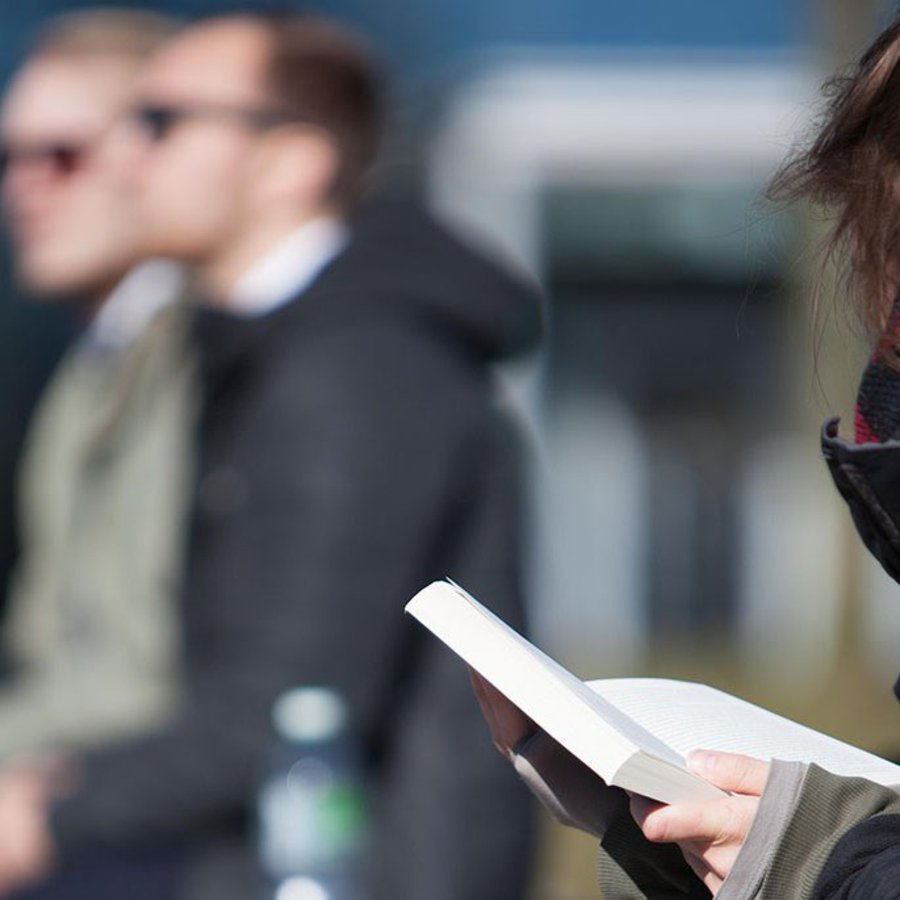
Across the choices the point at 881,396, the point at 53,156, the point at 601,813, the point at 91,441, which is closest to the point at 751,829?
the point at 601,813

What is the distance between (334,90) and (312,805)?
1175 mm

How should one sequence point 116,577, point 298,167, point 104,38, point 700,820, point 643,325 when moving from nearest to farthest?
point 700,820, point 116,577, point 298,167, point 104,38, point 643,325

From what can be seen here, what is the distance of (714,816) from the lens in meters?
1.18

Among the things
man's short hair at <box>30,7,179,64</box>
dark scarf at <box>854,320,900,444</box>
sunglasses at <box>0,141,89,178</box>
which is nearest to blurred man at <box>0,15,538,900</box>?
sunglasses at <box>0,141,89,178</box>

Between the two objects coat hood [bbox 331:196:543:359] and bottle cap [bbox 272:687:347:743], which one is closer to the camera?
A: bottle cap [bbox 272:687:347:743]

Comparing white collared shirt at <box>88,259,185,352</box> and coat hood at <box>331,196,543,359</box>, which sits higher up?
coat hood at <box>331,196,543,359</box>

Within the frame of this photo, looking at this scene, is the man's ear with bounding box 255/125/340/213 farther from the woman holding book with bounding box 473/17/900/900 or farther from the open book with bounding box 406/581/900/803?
the open book with bounding box 406/581/900/803

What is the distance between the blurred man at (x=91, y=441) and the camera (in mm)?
3059

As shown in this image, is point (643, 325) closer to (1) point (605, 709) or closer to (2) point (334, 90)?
(2) point (334, 90)

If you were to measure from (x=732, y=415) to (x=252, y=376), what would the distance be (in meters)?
8.85

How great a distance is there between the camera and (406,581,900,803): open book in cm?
114

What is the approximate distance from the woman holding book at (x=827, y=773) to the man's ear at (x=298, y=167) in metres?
1.83

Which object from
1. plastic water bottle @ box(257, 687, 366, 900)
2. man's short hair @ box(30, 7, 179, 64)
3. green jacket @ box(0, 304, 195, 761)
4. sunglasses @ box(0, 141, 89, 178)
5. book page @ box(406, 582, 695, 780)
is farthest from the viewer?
man's short hair @ box(30, 7, 179, 64)

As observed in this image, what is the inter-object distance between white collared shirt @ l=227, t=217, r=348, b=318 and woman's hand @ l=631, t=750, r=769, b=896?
6.48 feet
